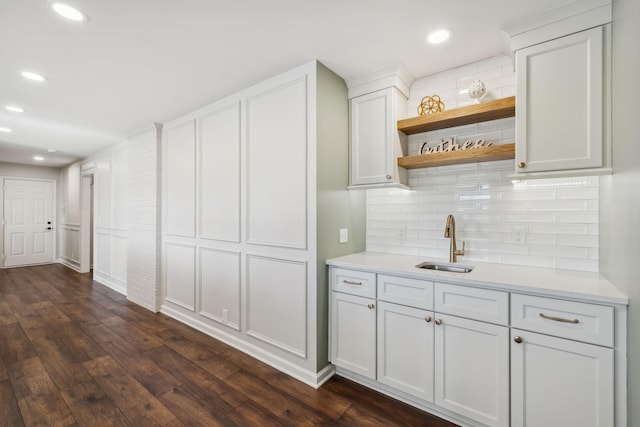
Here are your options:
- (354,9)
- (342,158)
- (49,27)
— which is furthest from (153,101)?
(354,9)

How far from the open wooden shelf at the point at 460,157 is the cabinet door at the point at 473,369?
1.13 meters

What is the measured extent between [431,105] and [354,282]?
1577 millimetres

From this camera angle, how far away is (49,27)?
188 cm

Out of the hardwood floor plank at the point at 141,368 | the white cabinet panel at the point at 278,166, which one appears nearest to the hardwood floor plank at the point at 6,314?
the hardwood floor plank at the point at 141,368

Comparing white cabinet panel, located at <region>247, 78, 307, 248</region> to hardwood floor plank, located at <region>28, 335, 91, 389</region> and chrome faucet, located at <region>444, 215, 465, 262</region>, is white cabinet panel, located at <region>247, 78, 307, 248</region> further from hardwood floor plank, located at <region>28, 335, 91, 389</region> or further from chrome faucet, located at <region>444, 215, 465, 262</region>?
hardwood floor plank, located at <region>28, 335, 91, 389</region>

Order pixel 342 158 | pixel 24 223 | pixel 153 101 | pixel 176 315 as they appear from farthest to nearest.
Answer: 1. pixel 24 223
2. pixel 176 315
3. pixel 153 101
4. pixel 342 158

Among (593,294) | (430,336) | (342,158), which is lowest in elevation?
(430,336)

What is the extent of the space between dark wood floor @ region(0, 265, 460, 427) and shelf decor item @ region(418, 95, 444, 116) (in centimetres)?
224

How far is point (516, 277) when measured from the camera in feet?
5.71

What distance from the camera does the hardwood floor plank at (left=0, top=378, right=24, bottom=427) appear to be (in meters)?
1.84

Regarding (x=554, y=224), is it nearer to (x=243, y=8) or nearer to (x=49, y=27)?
(x=243, y=8)

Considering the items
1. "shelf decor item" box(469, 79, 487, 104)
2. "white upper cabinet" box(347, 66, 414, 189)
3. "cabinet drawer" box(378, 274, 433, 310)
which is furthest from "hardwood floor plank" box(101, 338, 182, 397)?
"shelf decor item" box(469, 79, 487, 104)

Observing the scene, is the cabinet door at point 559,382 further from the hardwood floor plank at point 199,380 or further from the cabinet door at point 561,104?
the hardwood floor plank at point 199,380

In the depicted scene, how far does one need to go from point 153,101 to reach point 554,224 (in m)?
3.82
